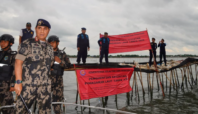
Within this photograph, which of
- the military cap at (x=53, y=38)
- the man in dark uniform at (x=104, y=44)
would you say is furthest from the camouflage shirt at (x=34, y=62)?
the man in dark uniform at (x=104, y=44)

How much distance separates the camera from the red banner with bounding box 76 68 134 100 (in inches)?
271

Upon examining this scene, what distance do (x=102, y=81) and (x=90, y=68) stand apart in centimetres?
93

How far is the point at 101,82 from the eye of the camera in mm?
7414

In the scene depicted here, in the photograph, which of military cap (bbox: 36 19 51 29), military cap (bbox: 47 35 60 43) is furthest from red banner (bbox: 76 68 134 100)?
military cap (bbox: 36 19 51 29)

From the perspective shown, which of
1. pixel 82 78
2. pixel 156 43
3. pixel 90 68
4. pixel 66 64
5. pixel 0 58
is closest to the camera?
pixel 0 58

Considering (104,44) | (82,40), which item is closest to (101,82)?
(82,40)

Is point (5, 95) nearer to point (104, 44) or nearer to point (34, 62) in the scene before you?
point (34, 62)

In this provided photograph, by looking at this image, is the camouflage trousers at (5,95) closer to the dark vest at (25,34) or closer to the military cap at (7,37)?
the military cap at (7,37)

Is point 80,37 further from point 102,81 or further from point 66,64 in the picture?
point 66,64

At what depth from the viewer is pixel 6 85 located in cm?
425

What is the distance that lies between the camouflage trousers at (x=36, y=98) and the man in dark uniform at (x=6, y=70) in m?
1.54

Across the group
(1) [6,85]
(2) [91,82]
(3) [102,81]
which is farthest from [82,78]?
(1) [6,85]

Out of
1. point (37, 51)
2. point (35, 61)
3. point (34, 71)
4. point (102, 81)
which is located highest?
point (37, 51)

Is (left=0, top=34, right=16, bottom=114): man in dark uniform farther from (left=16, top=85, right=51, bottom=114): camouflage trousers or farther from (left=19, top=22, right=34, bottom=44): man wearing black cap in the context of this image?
(left=19, top=22, right=34, bottom=44): man wearing black cap
